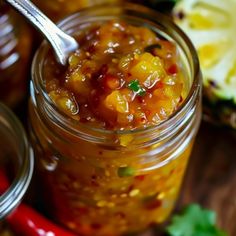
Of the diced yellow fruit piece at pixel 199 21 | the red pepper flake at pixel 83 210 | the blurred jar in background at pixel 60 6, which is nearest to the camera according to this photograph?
the red pepper flake at pixel 83 210

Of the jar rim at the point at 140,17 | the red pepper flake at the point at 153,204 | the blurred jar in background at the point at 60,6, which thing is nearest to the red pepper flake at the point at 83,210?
the red pepper flake at the point at 153,204

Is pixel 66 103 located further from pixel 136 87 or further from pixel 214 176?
pixel 214 176

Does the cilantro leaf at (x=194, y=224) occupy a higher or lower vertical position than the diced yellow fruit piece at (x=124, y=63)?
lower

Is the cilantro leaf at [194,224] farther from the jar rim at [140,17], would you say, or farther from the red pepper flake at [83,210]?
the jar rim at [140,17]

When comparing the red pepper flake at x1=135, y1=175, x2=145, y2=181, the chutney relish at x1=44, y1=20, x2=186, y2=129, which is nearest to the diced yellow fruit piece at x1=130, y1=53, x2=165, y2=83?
the chutney relish at x1=44, y1=20, x2=186, y2=129

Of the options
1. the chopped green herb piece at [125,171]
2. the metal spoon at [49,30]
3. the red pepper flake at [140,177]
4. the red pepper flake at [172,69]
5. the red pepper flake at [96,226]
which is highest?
the metal spoon at [49,30]

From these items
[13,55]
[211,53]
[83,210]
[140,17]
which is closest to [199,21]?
[211,53]

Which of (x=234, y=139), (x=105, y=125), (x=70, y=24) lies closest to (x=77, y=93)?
(x=105, y=125)
